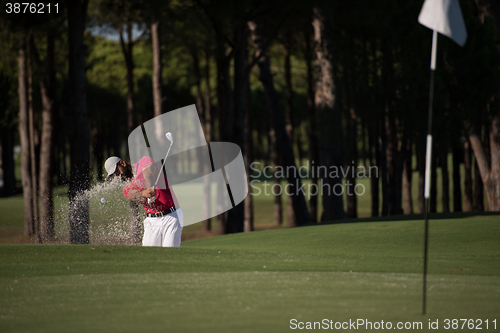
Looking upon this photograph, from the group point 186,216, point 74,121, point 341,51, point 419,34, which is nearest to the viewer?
point 74,121

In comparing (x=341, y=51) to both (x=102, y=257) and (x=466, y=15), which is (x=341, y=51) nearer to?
(x=466, y=15)

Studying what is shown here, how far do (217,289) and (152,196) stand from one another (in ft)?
8.51

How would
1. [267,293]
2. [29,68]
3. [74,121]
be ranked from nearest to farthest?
1. [267,293]
2. [74,121]
3. [29,68]

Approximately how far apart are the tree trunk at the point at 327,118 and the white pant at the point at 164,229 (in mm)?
11145

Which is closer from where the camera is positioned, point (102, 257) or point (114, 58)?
point (102, 257)

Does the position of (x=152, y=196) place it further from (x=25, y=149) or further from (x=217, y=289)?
(x=25, y=149)

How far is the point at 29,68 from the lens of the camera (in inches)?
956

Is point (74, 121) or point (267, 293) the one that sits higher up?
point (74, 121)

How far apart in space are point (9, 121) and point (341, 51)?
15.5 m

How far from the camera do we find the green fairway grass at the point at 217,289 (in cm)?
460

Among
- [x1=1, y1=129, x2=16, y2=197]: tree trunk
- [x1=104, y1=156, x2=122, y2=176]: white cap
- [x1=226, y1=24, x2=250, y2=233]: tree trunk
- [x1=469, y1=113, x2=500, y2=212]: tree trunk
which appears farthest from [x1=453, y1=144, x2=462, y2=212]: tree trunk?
[x1=1, y1=129, x2=16, y2=197]: tree trunk

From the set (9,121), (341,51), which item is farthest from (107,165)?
(9,121)

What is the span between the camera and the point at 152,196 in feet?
26.0

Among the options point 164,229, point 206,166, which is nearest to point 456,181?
point 206,166
